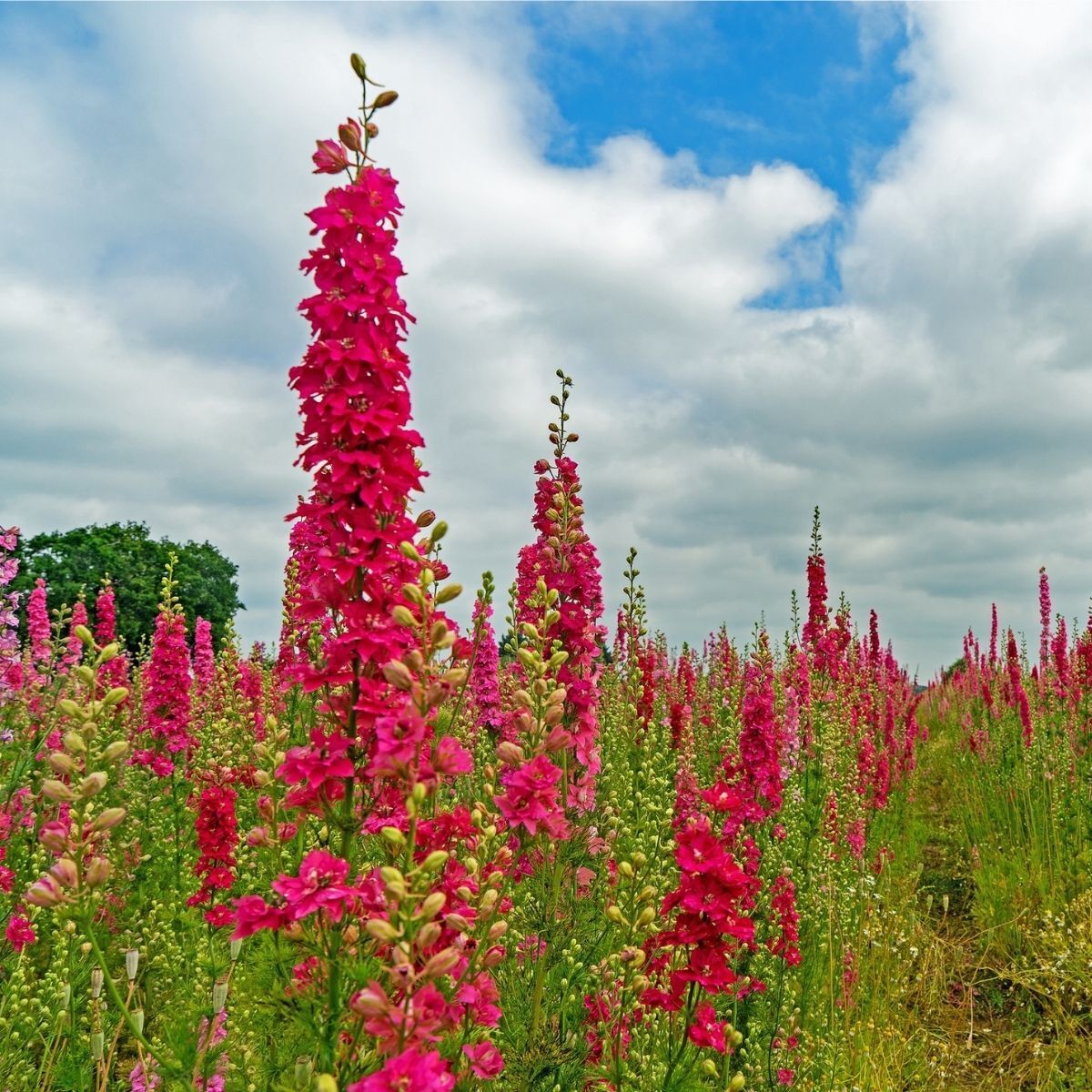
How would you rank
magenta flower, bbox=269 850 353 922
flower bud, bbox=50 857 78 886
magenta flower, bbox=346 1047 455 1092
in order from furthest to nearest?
flower bud, bbox=50 857 78 886 → magenta flower, bbox=269 850 353 922 → magenta flower, bbox=346 1047 455 1092

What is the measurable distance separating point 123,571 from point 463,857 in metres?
33.1

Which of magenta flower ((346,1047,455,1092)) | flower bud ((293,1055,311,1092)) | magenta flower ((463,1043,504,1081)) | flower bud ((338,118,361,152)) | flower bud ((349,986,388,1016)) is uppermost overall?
flower bud ((338,118,361,152))

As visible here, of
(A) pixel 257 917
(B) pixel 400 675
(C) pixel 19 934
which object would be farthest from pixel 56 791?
(C) pixel 19 934

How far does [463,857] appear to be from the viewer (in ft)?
11.2

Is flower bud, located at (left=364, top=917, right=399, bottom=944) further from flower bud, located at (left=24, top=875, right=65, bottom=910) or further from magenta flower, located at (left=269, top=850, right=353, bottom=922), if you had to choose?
flower bud, located at (left=24, top=875, right=65, bottom=910)

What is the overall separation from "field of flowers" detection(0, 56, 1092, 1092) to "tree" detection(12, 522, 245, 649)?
78.6ft

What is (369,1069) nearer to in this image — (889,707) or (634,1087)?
(634,1087)

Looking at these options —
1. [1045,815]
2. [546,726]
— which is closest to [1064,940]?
[1045,815]

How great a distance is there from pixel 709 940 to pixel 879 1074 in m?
3.35

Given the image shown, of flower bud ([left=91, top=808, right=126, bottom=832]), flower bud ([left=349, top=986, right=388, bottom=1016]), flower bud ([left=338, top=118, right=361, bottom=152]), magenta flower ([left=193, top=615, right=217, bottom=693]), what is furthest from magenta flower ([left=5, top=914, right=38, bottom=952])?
magenta flower ([left=193, top=615, right=217, bottom=693])

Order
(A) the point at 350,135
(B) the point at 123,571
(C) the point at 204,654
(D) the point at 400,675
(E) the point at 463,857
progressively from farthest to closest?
(B) the point at 123,571
(C) the point at 204,654
(E) the point at 463,857
(A) the point at 350,135
(D) the point at 400,675

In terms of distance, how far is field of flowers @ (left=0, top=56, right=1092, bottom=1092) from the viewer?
2.29 metres

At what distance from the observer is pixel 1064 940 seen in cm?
688

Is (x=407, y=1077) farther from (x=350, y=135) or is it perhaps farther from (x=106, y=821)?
(x=350, y=135)
